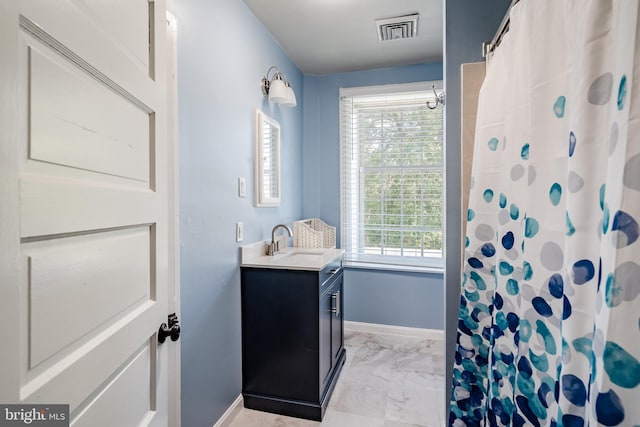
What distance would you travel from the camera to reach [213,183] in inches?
66.1

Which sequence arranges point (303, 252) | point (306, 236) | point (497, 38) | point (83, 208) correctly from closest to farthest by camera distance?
1. point (83, 208)
2. point (497, 38)
3. point (303, 252)
4. point (306, 236)

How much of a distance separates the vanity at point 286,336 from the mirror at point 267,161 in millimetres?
447

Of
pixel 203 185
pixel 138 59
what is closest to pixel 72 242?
pixel 138 59

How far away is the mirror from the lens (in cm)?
215

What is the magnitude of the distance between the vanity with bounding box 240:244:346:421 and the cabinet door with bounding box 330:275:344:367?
0.35 ft

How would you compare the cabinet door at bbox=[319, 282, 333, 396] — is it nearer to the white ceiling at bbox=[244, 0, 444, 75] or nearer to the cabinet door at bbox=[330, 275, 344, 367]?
the cabinet door at bbox=[330, 275, 344, 367]

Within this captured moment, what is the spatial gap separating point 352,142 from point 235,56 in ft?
5.03

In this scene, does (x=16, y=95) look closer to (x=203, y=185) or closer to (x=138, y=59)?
(x=138, y=59)

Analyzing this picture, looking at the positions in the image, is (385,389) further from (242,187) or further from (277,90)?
(277,90)

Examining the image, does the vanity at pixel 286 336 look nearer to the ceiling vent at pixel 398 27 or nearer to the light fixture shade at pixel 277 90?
the light fixture shade at pixel 277 90

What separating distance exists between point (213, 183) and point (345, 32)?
5.25ft

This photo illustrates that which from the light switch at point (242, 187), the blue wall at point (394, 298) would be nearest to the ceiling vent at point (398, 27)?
the light switch at point (242, 187)

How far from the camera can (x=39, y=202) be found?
1.55 ft

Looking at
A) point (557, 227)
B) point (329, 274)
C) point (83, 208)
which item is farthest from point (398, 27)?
point (83, 208)
